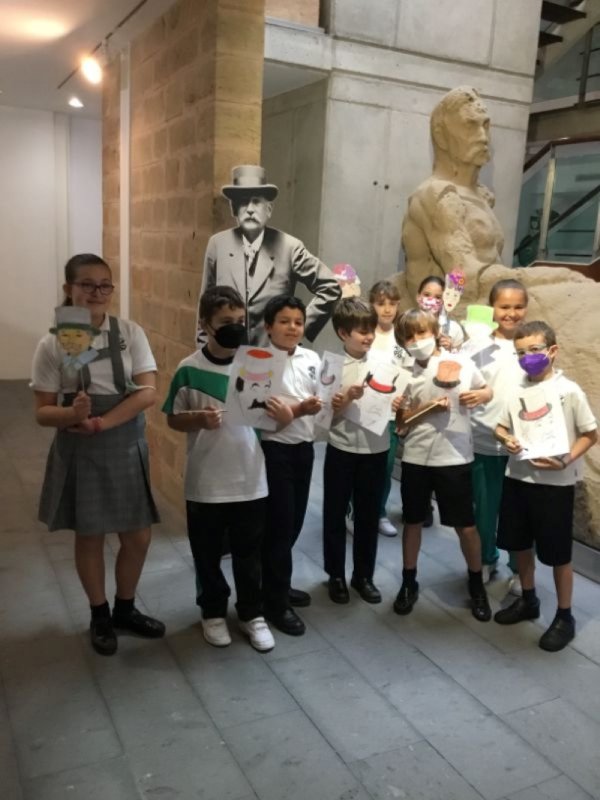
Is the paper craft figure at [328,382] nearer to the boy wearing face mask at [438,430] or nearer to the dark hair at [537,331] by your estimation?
the boy wearing face mask at [438,430]

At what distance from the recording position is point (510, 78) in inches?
259

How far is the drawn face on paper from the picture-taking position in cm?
231

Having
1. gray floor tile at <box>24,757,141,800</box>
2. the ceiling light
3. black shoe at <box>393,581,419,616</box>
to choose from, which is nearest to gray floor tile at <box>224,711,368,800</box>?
gray floor tile at <box>24,757,141,800</box>

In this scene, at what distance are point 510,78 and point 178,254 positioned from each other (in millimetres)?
4305

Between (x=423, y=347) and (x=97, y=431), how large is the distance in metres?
1.33

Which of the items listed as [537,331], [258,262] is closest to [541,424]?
[537,331]

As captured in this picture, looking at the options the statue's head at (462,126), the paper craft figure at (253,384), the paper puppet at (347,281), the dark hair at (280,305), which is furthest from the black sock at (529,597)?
the statue's head at (462,126)

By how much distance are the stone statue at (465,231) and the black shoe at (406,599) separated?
1.97 metres

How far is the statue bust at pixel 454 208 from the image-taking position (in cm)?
518

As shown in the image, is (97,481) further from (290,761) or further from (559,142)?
(559,142)

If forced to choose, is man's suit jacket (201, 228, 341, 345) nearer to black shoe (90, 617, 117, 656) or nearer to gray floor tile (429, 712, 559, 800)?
black shoe (90, 617, 117, 656)

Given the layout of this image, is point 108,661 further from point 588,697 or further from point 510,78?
point 510,78

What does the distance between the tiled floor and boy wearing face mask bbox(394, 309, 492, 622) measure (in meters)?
0.41

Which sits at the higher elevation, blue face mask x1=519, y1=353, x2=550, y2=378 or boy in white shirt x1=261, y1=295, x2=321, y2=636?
blue face mask x1=519, y1=353, x2=550, y2=378
